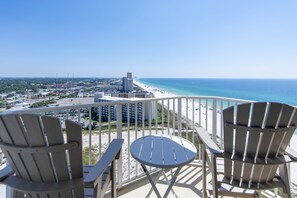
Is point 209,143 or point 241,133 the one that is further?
point 209,143

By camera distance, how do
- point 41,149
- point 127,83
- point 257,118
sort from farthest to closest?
point 127,83 < point 257,118 < point 41,149

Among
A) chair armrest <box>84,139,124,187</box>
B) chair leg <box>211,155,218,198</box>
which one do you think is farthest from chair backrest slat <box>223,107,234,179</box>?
chair armrest <box>84,139,124,187</box>

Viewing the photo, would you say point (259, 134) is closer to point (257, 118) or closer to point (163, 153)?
point (257, 118)

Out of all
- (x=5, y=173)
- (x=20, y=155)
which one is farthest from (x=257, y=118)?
(x=5, y=173)

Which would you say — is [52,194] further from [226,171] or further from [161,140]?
[226,171]

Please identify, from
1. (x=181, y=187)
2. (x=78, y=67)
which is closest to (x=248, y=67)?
(x=78, y=67)

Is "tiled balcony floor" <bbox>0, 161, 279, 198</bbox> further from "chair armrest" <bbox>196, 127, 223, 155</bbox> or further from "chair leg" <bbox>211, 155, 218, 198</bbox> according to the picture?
Result: "chair armrest" <bbox>196, 127, 223, 155</bbox>

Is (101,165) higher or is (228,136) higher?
(228,136)
